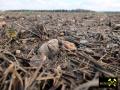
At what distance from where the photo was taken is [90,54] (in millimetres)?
5789

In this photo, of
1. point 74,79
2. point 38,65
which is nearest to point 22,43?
point 38,65

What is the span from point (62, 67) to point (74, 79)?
408 millimetres

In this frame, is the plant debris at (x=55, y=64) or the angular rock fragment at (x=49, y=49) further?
the angular rock fragment at (x=49, y=49)

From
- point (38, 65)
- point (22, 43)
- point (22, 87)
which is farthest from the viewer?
point (22, 43)

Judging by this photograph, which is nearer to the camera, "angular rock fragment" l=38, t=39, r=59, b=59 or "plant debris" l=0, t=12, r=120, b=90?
"plant debris" l=0, t=12, r=120, b=90

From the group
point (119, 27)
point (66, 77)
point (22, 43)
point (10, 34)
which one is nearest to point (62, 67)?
point (66, 77)

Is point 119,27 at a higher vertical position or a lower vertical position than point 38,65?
lower

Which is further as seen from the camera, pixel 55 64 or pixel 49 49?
pixel 49 49

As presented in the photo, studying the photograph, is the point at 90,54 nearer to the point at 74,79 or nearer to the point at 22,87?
the point at 74,79

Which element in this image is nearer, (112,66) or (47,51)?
(112,66)

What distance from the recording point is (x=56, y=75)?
455 centimetres

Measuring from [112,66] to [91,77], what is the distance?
0.60 m

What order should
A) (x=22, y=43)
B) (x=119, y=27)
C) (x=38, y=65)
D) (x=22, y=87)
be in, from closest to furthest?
1. (x=22, y=87)
2. (x=38, y=65)
3. (x=22, y=43)
4. (x=119, y=27)

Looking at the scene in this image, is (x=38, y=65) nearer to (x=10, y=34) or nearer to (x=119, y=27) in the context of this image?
(x=10, y=34)
